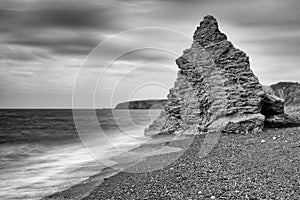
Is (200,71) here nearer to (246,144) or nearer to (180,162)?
(246,144)

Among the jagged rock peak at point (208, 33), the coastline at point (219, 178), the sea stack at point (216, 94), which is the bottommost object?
the coastline at point (219, 178)

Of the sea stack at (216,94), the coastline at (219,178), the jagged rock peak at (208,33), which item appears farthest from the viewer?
the jagged rock peak at (208,33)

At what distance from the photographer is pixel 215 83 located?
71.1 ft

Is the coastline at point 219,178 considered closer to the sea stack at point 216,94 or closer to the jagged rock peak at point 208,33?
the sea stack at point 216,94

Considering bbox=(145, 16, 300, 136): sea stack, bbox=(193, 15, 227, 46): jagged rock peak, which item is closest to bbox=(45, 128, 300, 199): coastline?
bbox=(145, 16, 300, 136): sea stack

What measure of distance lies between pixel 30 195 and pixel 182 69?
16.6 metres

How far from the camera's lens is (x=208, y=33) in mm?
23375

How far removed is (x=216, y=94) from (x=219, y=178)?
40.6 feet

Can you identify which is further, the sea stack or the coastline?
the sea stack

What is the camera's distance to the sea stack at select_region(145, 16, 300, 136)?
19.7 m

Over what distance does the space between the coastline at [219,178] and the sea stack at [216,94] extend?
5.20 m

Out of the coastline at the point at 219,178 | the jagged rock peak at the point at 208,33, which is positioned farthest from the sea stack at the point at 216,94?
the coastline at the point at 219,178

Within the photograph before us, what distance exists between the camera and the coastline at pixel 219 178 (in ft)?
27.0

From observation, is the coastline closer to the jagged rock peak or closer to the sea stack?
the sea stack
